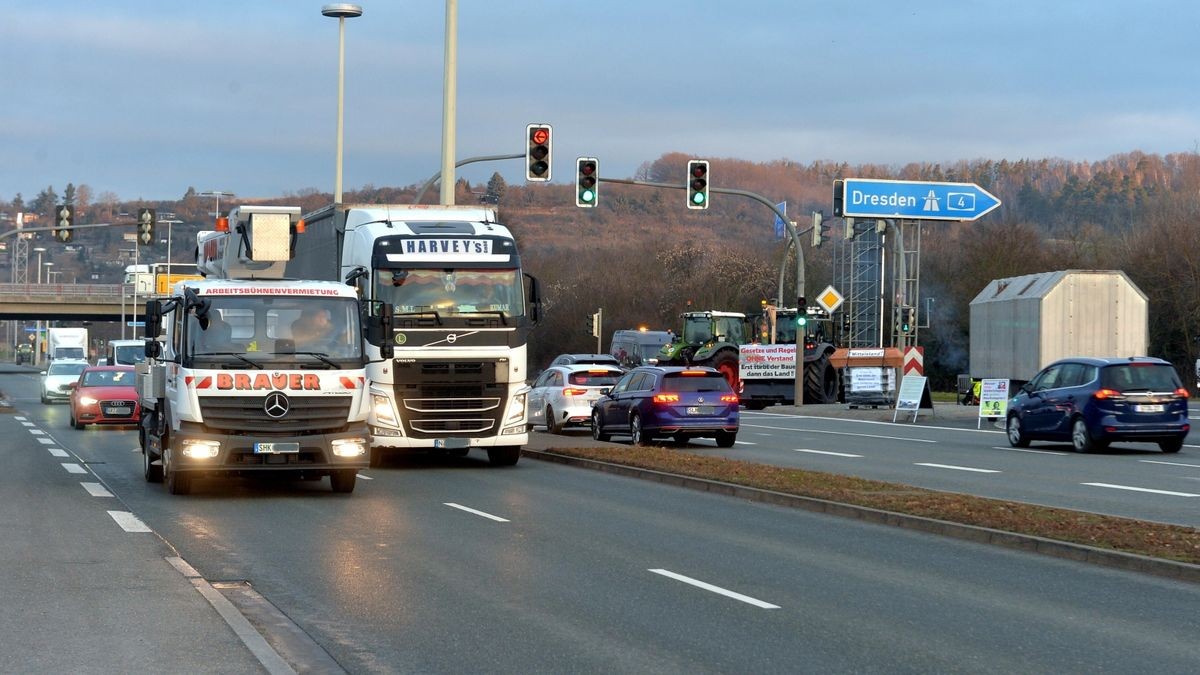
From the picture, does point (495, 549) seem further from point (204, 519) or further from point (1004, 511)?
point (1004, 511)

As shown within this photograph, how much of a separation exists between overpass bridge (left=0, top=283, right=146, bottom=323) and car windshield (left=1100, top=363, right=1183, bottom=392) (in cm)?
7351

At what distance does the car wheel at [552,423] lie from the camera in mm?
33406

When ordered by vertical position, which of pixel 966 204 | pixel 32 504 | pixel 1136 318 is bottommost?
pixel 32 504

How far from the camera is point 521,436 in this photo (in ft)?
72.5

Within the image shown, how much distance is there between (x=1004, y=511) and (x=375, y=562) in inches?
254

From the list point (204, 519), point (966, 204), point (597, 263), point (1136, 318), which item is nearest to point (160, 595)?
point (204, 519)

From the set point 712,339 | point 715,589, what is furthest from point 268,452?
point 712,339

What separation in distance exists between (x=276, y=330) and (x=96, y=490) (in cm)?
317

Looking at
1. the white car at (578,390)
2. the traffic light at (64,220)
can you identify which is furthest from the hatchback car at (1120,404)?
the traffic light at (64,220)

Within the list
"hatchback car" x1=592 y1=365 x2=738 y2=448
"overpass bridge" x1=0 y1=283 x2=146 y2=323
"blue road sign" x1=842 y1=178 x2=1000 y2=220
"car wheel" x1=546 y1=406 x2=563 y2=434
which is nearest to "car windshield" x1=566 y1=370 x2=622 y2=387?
"car wheel" x1=546 y1=406 x2=563 y2=434

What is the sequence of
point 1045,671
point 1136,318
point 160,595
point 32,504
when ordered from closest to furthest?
point 1045,671 < point 160,595 < point 32,504 < point 1136,318

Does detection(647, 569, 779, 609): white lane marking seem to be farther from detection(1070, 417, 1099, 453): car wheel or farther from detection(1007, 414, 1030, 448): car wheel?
detection(1007, 414, 1030, 448): car wheel

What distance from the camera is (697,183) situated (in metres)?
33.4

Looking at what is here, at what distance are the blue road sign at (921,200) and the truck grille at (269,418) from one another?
28.2 meters
